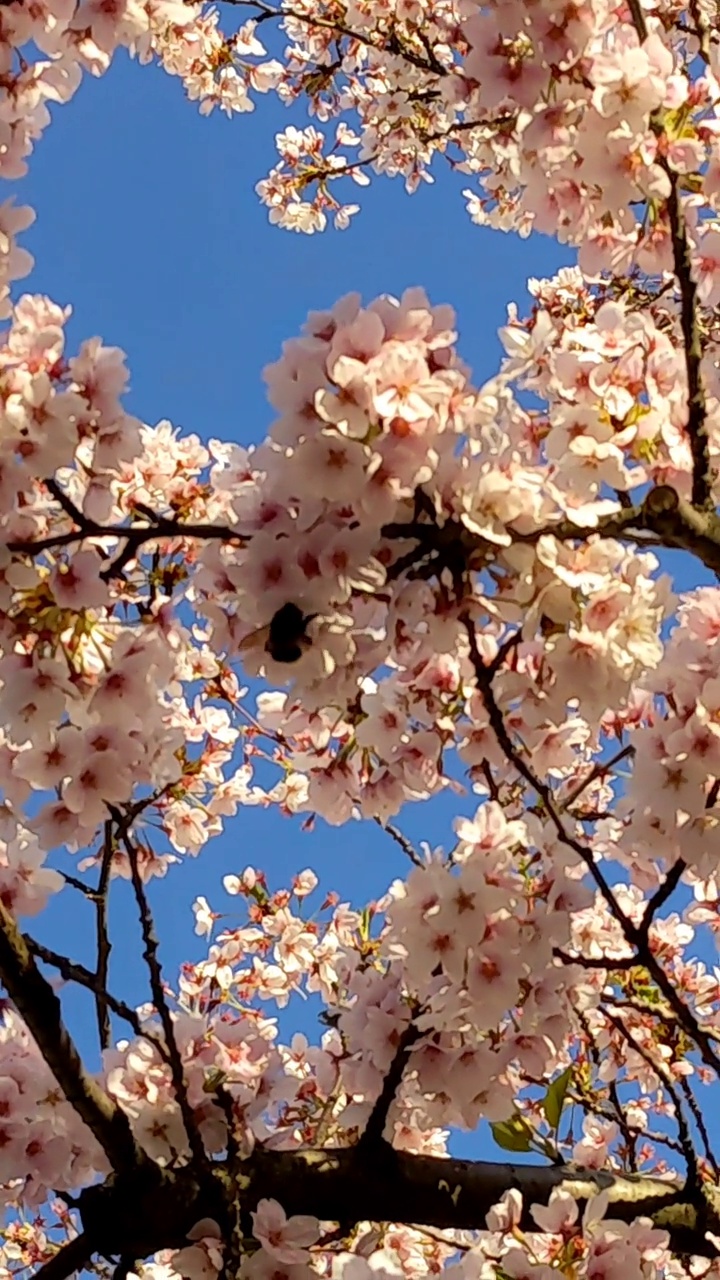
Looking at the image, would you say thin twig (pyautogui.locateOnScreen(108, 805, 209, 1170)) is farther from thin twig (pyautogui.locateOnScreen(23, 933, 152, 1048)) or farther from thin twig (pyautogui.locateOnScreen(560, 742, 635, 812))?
thin twig (pyautogui.locateOnScreen(560, 742, 635, 812))

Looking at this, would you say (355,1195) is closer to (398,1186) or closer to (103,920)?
(398,1186)

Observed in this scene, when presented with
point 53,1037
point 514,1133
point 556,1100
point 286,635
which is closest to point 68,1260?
point 53,1037

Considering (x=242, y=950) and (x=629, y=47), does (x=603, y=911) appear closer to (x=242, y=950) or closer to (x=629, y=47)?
(x=242, y=950)

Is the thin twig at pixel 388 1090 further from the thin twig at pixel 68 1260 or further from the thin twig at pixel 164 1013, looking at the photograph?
the thin twig at pixel 68 1260

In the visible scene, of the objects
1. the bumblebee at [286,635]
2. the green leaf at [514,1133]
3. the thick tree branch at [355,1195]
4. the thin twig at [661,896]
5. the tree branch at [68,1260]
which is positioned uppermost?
the bumblebee at [286,635]

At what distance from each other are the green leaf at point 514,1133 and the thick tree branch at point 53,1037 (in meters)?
0.79

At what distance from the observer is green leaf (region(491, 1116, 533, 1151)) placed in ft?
8.48

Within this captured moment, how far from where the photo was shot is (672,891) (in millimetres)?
2324

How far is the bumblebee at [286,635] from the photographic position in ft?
6.14

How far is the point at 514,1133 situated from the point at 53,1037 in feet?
3.36

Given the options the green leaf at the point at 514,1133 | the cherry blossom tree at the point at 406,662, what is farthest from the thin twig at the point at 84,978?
the green leaf at the point at 514,1133

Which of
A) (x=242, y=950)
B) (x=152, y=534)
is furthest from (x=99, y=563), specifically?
(x=242, y=950)

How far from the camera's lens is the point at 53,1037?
2.30m

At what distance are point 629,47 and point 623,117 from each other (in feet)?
0.60
